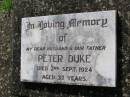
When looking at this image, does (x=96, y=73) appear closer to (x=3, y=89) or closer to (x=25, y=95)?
(x=25, y=95)

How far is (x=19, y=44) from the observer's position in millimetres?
7105

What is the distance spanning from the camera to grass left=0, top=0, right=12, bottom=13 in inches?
300

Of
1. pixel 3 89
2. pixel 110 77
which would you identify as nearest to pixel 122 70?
pixel 110 77

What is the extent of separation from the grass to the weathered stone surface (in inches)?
4.2

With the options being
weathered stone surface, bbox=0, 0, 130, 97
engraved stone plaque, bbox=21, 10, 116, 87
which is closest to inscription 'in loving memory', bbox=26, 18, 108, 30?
engraved stone plaque, bbox=21, 10, 116, 87

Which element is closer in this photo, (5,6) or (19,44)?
(19,44)

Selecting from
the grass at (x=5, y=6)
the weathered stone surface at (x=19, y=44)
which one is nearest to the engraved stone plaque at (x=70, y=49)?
the weathered stone surface at (x=19, y=44)

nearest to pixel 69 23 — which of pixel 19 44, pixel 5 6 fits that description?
pixel 19 44

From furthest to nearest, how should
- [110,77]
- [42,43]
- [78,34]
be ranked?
[42,43] < [78,34] < [110,77]

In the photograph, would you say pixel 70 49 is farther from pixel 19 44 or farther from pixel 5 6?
pixel 5 6

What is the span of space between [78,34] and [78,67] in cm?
46

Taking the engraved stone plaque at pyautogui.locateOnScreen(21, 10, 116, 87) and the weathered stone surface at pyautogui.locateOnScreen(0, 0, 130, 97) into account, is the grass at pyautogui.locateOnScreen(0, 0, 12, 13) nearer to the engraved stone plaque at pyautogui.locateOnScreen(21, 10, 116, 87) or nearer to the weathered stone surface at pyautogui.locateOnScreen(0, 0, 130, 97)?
the weathered stone surface at pyautogui.locateOnScreen(0, 0, 130, 97)

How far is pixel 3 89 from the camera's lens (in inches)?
299

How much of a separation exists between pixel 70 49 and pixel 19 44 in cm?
117
